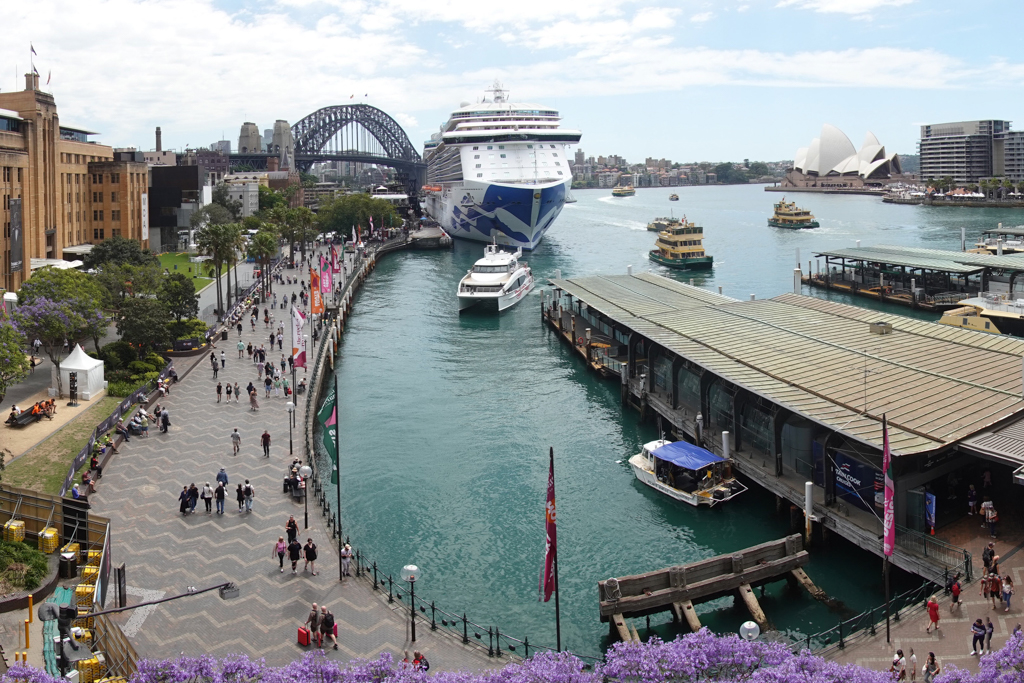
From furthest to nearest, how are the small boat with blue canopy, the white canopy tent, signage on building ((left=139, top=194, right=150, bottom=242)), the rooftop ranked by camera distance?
signage on building ((left=139, top=194, right=150, bottom=242)), the white canopy tent, the small boat with blue canopy, the rooftop

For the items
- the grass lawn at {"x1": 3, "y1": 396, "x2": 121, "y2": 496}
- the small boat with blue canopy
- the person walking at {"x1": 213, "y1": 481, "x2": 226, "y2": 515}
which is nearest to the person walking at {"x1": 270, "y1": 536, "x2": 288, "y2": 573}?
the person walking at {"x1": 213, "y1": 481, "x2": 226, "y2": 515}

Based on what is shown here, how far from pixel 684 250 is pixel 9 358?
84486mm

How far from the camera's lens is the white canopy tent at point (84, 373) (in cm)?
4425

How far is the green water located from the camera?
90.4 ft

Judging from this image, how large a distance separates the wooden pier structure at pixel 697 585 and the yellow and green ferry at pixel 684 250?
84.6 meters

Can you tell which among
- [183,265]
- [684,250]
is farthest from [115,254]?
[684,250]

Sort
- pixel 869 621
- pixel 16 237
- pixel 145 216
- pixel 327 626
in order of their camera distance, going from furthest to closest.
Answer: pixel 145 216
pixel 16 237
pixel 869 621
pixel 327 626

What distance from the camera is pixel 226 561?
27031mm

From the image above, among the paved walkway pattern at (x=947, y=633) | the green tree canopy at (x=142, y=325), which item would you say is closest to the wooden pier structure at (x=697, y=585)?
the paved walkway pattern at (x=947, y=633)

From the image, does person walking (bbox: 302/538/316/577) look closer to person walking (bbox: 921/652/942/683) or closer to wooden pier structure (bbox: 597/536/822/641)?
wooden pier structure (bbox: 597/536/822/641)

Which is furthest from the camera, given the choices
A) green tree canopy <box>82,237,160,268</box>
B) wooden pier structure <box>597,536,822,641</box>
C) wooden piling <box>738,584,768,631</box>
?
green tree canopy <box>82,237,160,268</box>

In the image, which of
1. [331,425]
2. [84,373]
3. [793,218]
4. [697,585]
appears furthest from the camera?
[793,218]

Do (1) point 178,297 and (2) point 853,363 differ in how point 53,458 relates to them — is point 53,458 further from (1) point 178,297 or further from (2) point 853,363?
(2) point 853,363

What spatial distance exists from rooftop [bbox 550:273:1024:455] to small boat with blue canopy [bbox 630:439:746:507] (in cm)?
321
